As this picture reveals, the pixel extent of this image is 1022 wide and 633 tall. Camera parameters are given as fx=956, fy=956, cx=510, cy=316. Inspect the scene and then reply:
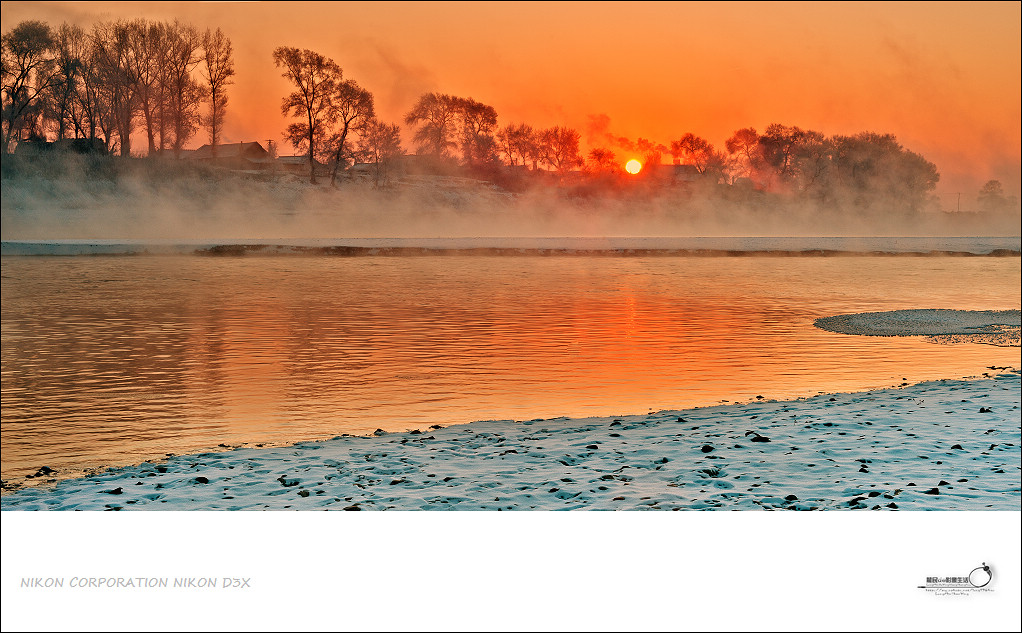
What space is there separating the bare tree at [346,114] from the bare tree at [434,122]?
0.41 meters

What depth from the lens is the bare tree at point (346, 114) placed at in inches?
319

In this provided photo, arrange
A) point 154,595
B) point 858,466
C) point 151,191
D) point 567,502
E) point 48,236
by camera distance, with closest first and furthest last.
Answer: point 154,595 → point 567,502 → point 858,466 → point 151,191 → point 48,236

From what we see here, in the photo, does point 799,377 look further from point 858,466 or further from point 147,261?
point 147,261

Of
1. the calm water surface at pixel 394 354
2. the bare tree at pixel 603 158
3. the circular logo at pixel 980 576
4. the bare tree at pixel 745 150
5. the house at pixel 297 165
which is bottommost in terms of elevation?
the calm water surface at pixel 394 354

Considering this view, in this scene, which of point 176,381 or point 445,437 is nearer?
point 445,437

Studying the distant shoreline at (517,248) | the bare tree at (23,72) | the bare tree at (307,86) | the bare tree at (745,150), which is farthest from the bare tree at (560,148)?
the distant shoreline at (517,248)

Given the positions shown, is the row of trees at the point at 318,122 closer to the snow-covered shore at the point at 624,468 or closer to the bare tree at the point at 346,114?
the bare tree at the point at 346,114

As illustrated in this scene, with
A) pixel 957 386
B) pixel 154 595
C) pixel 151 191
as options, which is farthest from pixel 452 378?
pixel 151 191

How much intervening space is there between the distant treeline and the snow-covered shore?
214 centimetres

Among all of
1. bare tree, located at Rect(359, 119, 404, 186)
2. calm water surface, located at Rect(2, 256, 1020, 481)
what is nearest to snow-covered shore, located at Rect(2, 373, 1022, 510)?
calm water surface, located at Rect(2, 256, 1020, 481)

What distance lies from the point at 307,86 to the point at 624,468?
164 inches

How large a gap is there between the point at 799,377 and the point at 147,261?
27.8 meters

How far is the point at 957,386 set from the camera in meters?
8.00

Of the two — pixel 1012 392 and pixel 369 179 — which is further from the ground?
pixel 369 179
